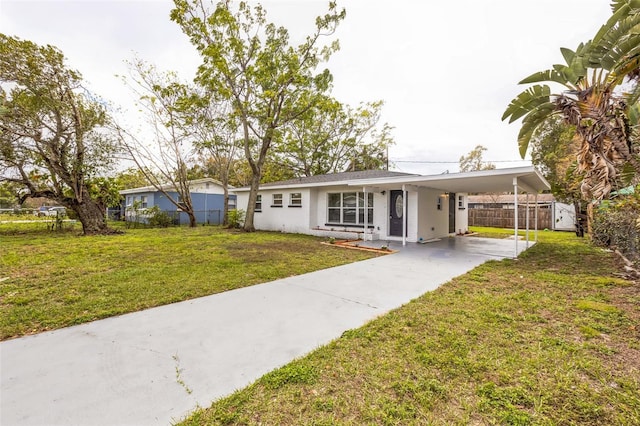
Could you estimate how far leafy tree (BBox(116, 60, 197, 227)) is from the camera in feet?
47.2

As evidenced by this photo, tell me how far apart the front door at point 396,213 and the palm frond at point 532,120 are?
4.42 m

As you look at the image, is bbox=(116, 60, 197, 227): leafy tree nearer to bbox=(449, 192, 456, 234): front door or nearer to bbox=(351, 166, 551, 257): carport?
bbox=(351, 166, 551, 257): carport

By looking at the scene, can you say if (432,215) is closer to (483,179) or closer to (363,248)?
(483,179)

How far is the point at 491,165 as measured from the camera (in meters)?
33.5

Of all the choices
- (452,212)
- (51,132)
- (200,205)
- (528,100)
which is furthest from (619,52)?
(200,205)

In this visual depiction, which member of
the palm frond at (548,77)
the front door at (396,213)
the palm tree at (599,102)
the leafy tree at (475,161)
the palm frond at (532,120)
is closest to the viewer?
the palm tree at (599,102)

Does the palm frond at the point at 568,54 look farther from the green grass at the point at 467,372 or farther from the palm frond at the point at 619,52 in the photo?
the green grass at the point at 467,372

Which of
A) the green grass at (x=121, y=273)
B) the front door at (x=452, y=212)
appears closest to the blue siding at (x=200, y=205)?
the green grass at (x=121, y=273)

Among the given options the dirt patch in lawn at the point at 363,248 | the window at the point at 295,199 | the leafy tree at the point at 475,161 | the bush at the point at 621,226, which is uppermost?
the leafy tree at the point at 475,161

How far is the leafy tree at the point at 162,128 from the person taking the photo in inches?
567

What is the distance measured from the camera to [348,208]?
41.4 ft

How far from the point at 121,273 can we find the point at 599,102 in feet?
35.5

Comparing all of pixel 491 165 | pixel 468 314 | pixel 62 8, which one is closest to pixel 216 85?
pixel 62 8

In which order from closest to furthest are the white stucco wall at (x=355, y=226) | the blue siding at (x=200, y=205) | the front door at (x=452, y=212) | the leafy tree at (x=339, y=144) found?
the white stucco wall at (x=355, y=226) → the front door at (x=452, y=212) → the blue siding at (x=200, y=205) → the leafy tree at (x=339, y=144)
